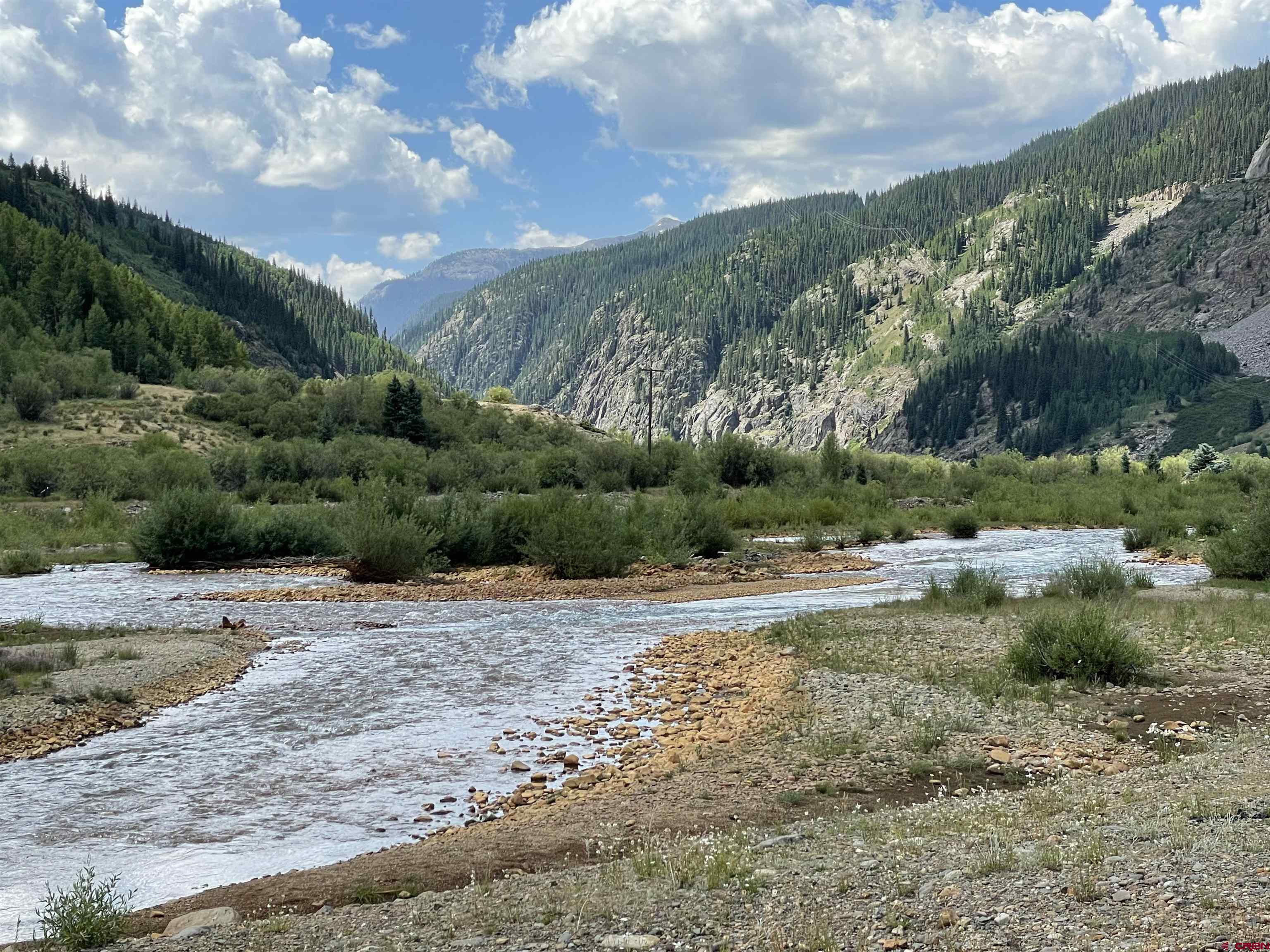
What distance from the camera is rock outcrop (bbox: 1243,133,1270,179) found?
190000 mm

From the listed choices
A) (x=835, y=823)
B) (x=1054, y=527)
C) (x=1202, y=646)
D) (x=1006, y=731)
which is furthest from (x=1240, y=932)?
(x=1054, y=527)

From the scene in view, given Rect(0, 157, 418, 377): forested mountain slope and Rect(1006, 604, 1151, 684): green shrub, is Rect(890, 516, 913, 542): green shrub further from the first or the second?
Rect(0, 157, 418, 377): forested mountain slope

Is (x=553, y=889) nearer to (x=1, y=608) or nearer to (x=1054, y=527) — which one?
(x=1, y=608)

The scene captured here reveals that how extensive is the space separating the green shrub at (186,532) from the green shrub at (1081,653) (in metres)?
27.1

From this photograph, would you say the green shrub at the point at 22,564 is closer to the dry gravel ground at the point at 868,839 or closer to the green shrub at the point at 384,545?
the green shrub at the point at 384,545

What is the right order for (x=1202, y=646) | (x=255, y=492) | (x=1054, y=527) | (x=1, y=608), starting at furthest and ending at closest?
(x=1054, y=527) → (x=255, y=492) → (x=1, y=608) → (x=1202, y=646)

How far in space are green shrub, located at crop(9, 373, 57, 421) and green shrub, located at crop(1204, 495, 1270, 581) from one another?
59.4 metres

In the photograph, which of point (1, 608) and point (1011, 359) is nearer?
point (1, 608)

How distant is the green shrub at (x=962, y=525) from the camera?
4978 cm

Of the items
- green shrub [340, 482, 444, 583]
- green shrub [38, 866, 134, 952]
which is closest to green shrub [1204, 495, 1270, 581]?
green shrub [340, 482, 444, 583]

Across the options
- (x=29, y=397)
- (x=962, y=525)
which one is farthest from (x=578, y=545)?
(x=29, y=397)

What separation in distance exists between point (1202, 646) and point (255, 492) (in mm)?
43108

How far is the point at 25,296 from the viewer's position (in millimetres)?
89188

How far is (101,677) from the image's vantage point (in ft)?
50.8
